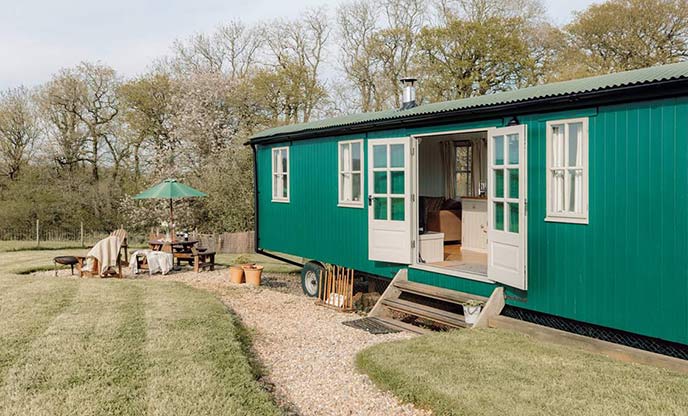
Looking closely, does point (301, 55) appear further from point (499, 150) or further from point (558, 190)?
point (558, 190)

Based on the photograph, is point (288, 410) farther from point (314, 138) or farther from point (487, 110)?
point (314, 138)

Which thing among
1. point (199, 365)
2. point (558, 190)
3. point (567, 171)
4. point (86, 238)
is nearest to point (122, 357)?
point (199, 365)

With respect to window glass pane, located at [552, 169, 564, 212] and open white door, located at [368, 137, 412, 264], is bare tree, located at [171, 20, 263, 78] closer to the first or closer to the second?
open white door, located at [368, 137, 412, 264]

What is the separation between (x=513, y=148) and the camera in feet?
19.0

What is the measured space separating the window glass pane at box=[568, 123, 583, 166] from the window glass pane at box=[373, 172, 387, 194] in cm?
281

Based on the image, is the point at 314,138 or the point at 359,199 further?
the point at 314,138

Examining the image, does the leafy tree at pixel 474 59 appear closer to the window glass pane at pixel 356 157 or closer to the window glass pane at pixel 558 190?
the window glass pane at pixel 356 157

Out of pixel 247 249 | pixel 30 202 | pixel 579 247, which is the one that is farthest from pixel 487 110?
pixel 30 202

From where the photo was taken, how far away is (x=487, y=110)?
6.07 metres

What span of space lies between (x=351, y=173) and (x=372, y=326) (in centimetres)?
256

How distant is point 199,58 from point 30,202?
33.0 ft

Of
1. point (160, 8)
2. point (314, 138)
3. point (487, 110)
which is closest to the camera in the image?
point (487, 110)

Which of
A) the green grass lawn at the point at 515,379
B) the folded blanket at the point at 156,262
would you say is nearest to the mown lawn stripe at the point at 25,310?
the folded blanket at the point at 156,262

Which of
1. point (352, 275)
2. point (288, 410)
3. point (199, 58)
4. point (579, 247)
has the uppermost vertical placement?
point (199, 58)
